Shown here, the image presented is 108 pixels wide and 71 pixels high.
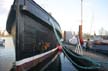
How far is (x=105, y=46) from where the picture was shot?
20.2 metres

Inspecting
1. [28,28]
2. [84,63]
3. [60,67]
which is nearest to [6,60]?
[60,67]

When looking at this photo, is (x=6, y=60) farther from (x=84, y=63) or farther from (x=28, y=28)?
(x=28, y=28)

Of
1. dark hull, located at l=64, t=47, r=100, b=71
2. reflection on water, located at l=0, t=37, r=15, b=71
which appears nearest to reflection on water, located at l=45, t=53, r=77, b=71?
dark hull, located at l=64, t=47, r=100, b=71

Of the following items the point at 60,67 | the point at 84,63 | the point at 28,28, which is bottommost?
the point at 60,67

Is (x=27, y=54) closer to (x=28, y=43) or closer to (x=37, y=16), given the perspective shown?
(x=28, y=43)

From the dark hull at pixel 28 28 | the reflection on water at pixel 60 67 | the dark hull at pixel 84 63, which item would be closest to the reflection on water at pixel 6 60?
the reflection on water at pixel 60 67

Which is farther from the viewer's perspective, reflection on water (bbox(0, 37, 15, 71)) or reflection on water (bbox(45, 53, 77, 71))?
reflection on water (bbox(0, 37, 15, 71))

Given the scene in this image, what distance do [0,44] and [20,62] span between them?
46970mm

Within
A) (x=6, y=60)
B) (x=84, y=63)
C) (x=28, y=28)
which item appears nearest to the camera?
(x=28, y=28)

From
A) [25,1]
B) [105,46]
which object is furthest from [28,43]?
[105,46]

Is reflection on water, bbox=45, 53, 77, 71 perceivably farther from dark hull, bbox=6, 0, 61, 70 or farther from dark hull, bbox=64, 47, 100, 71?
dark hull, bbox=6, 0, 61, 70

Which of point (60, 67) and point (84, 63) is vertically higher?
point (84, 63)

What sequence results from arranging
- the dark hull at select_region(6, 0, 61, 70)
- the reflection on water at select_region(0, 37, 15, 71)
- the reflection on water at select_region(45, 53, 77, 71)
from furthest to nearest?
1. the reflection on water at select_region(0, 37, 15, 71)
2. the reflection on water at select_region(45, 53, 77, 71)
3. the dark hull at select_region(6, 0, 61, 70)

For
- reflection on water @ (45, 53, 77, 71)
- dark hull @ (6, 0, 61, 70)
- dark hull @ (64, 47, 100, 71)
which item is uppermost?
dark hull @ (6, 0, 61, 70)
